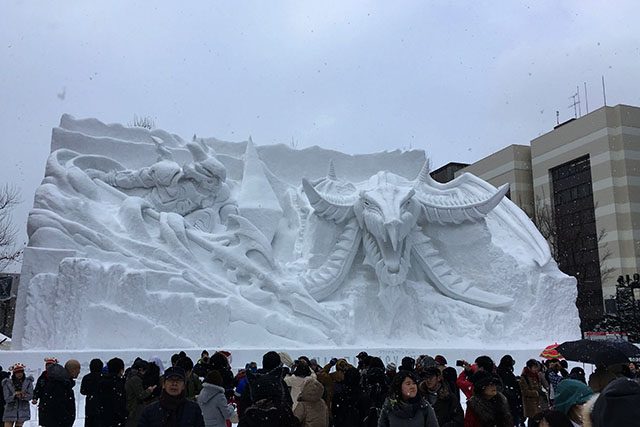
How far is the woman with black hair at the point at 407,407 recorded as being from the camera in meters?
3.62

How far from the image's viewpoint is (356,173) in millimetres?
15859

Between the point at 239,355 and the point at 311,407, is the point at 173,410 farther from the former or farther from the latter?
the point at 239,355

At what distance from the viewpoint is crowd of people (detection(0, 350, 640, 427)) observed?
3.15m

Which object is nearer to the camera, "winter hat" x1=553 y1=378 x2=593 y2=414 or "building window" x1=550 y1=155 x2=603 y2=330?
"winter hat" x1=553 y1=378 x2=593 y2=414

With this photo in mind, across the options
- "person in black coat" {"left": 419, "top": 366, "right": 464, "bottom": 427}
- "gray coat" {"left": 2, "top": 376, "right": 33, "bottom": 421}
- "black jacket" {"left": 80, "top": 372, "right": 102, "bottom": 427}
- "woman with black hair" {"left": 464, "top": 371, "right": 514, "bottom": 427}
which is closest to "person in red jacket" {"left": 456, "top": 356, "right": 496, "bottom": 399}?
"person in black coat" {"left": 419, "top": 366, "right": 464, "bottom": 427}

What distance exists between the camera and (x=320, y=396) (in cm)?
436

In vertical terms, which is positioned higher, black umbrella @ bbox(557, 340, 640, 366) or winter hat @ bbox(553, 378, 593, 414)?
black umbrella @ bbox(557, 340, 640, 366)

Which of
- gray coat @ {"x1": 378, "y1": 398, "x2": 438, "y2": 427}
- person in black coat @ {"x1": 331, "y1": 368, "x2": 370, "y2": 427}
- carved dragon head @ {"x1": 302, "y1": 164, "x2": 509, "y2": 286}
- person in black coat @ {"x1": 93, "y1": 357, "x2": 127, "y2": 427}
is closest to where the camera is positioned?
gray coat @ {"x1": 378, "y1": 398, "x2": 438, "y2": 427}

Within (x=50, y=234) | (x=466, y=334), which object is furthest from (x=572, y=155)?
(x=50, y=234)

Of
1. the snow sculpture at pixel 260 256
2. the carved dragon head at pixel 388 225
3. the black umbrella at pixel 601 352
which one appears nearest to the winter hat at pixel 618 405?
the black umbrella at pixel 601 352

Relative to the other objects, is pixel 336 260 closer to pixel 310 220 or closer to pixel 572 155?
pixel 310 220

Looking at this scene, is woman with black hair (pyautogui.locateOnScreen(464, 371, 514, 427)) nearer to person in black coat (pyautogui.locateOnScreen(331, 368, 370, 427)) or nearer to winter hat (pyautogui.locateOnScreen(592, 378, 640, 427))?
person in black coat (pyautogui.locateOnScreen(331, 368, 370, 427))

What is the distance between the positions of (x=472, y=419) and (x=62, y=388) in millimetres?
3249

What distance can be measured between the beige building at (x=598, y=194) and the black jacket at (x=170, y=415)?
24040mm
